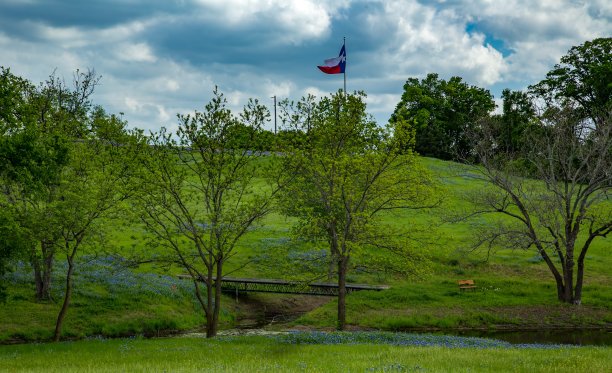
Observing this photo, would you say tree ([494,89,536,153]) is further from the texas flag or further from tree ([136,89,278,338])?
tree ([136,89,278,338])

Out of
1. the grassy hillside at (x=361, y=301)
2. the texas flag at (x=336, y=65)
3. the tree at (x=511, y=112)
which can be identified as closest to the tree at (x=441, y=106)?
the tree at (x=511, y=112)

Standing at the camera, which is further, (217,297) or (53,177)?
(217,297)

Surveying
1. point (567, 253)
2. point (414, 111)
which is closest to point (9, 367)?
point (567, 253)

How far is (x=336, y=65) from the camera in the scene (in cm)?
4266

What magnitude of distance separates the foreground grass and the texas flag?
23009 millimetres

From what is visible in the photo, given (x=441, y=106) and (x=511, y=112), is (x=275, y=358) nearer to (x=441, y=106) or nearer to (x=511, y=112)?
(x=511, y=112)

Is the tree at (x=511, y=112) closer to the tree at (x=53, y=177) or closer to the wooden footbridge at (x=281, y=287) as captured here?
the wooden footbridge at (x=281, y=287)

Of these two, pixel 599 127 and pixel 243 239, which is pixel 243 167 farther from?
pixel 243 239

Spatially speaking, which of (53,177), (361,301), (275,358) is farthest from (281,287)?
(275,358)

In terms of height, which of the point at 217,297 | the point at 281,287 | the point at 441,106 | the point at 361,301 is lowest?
the point at 361,301

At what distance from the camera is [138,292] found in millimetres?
40469

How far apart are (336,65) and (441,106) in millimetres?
71569

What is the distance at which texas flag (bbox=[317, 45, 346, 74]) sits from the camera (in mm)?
42281

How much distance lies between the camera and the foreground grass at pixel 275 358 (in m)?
15.5
